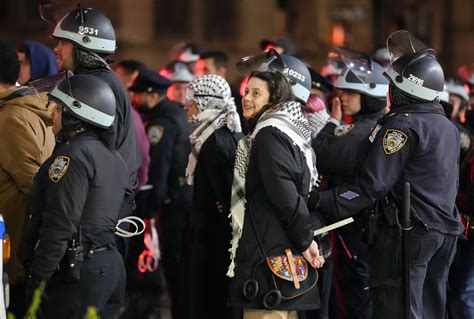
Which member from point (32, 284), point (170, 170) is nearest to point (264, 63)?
point (32, 284)

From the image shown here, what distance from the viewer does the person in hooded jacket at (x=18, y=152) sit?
8.26 m

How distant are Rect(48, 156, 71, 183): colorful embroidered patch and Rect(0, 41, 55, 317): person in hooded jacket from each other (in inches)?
32.3

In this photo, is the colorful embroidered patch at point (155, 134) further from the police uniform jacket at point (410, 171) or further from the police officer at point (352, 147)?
the police uniform jacket at point (410, 171)

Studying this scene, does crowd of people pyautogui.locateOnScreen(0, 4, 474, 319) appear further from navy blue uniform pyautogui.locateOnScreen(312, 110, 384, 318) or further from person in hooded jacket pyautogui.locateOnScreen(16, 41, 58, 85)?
person in hooded jacket pyautogui.locateOnScreen(16, 41, 58, 85)

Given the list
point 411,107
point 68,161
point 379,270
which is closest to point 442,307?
point 379,270

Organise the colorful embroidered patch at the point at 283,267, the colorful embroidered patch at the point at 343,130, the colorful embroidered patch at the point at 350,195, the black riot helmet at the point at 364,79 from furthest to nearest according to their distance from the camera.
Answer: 1. the black riot helmet at the point at 364,79
2. the colorful embroidered patch at the point at 343,130
3. the colorful embroidered patch at the point at 350,195
4. the colorful embroidered patch at the point at 283,267

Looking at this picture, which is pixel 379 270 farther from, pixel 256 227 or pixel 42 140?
pixel 42 140

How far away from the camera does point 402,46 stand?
8641mm

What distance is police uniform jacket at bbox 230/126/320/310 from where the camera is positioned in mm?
7789

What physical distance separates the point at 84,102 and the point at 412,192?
2.18 m

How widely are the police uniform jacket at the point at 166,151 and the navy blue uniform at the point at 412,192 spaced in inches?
146

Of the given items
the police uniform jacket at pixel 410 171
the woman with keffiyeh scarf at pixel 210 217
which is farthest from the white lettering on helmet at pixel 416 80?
the woman with keffiyeh scarf at pixel 210 217

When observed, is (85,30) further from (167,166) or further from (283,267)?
(167,166)

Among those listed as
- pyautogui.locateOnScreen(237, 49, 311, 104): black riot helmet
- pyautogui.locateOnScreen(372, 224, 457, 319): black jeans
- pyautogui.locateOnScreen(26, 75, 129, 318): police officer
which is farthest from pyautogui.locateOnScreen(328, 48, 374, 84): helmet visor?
pyautogui.locateOnScreen(26, 75, 129, 318): police officer
